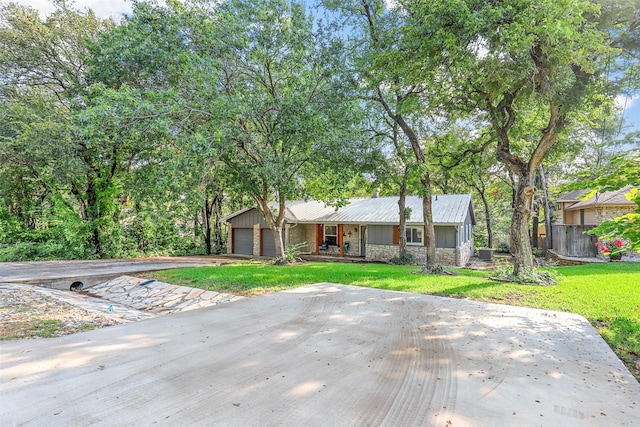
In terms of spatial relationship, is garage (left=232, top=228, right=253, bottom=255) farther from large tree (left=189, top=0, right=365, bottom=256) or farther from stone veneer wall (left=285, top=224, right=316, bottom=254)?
large tree (left=189, top=0, right=365, bottom=256)

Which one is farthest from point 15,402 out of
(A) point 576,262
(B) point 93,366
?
(A) point 576,262

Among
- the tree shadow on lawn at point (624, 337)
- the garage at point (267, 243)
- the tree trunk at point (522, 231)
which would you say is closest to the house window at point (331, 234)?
the garage at point (267, 243)

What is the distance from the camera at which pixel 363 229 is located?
735 inches

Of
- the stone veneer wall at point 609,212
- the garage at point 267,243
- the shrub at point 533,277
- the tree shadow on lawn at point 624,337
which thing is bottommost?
the tree shadow on lawn at point 624,337

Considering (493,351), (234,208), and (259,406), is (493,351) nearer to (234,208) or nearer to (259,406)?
(259,406)

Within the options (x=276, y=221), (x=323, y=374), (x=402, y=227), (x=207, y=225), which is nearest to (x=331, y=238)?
(x=402, y=227)

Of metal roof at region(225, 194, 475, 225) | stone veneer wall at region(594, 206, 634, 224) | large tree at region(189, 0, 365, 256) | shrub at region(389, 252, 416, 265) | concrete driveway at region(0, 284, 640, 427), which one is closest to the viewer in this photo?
concrete driveway at region(0, 284, 640, 427)

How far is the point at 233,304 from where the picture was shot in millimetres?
6453

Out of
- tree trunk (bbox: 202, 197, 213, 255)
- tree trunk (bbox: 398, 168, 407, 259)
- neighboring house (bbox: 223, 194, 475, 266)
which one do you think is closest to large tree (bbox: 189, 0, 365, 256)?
tree trunk (bbox: 398, 168, 407, 259)

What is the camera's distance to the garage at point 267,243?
62.6ft

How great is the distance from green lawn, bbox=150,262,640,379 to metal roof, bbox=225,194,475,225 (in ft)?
19.1

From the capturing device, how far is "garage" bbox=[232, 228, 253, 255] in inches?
794

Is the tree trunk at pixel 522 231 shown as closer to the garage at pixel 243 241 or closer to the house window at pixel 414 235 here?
the house window at pixel 414 235

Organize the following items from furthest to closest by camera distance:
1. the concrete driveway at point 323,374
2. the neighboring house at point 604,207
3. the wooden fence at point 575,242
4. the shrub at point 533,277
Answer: the neighboring house at point 604,207 → the wooden fence at point 575,242 → the shrub at point 533,277 → the concrete driveway at point 323,374
